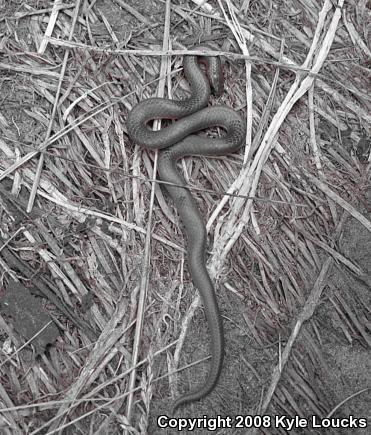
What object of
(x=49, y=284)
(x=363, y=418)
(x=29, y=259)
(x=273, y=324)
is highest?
(x=29, y=259)

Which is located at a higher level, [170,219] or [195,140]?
[195,140]

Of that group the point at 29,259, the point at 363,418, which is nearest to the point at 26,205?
the point at 29,259

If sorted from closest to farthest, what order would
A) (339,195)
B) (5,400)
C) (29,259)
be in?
1. (5,400)
2. (29,259)
3. (339,195)

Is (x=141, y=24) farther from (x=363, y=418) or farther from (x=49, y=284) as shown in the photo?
(x=363, y=418)

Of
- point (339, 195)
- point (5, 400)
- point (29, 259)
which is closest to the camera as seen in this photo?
point (5, 400)
